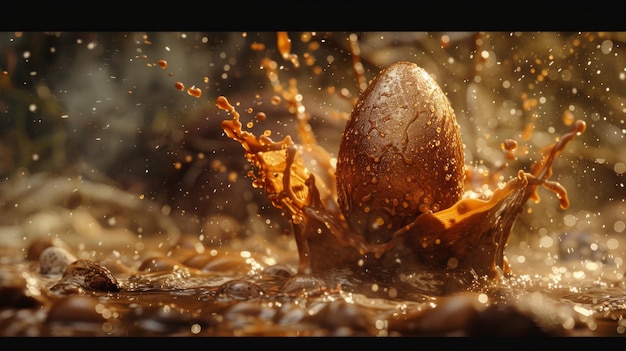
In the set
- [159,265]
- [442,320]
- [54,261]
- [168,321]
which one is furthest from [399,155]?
[54,261]

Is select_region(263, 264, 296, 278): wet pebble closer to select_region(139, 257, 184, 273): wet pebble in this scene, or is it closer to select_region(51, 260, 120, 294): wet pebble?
select_region(139, 257, 184, 273): wet pebble

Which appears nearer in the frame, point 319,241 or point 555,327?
point 555,327

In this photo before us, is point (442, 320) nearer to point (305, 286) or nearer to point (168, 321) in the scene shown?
point (305, 286)

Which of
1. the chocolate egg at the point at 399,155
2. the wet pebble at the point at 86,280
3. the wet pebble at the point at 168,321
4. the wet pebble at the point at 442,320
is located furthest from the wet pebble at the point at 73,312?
the chocolate egg at the point at 399,155

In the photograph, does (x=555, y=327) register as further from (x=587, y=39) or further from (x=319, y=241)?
(x=587, y=39)

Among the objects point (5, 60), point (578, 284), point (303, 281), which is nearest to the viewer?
point (303, 281)

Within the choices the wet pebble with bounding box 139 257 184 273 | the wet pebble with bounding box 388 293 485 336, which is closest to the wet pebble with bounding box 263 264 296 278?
the wet pebble with bounding box 139 257 184 273
